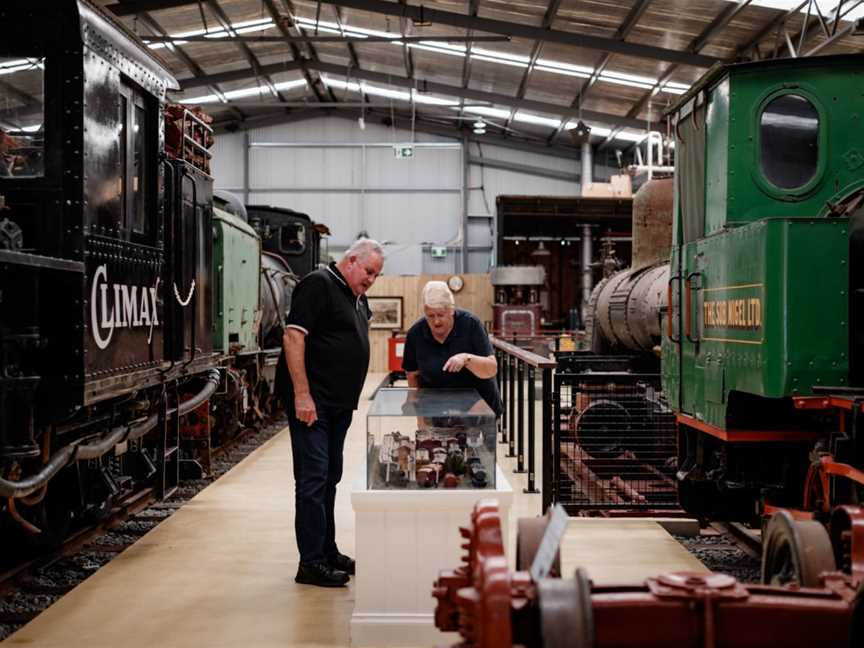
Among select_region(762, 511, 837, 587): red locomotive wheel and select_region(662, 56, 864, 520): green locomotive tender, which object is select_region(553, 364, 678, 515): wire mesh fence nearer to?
select_region(662, 56, 864, 520): green locomotive tender

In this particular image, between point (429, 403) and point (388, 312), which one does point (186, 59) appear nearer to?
point (388, 312)

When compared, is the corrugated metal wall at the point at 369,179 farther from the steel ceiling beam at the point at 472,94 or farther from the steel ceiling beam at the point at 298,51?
the steel ceiling beam at the point at 472,94

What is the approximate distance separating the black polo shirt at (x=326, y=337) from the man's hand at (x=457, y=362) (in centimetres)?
52

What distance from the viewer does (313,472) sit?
5254 millimetres

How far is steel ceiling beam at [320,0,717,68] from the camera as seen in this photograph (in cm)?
1700

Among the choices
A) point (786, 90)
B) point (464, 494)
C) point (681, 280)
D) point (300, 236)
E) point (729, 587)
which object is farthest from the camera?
point (300, 236)

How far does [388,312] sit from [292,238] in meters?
12.0

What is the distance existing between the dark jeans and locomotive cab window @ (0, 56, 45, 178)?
188 centimetres

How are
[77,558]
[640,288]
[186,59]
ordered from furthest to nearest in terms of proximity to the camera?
[186,59], [640,288], [77,558]

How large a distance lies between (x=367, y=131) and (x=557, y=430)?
24593 mm

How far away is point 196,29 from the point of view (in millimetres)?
20906

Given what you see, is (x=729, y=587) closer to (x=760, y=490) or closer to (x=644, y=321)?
(x=760, y=490)

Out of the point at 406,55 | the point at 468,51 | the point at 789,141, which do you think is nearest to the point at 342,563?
the point at 789,141

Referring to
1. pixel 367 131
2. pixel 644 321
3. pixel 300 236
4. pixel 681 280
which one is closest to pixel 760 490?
pixel 681 280
